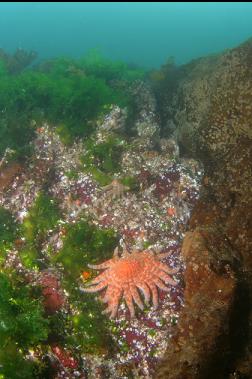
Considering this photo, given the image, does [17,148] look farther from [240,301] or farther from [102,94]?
[240,301]

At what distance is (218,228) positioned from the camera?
19.1 ft

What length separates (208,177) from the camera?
22.2ft

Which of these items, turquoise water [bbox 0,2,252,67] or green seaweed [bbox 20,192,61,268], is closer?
green seaweed [bbox 20,192,61,268]

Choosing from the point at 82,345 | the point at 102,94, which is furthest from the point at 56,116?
the point at 82,345

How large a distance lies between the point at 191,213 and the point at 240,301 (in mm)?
1920

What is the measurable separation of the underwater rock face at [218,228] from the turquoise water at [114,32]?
102 ft

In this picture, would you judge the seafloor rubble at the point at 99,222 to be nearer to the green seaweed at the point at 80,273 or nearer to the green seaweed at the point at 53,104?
the green seaweed at the point at 80,273

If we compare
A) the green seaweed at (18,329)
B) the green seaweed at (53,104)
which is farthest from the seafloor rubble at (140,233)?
the green seaweed at (53,104)

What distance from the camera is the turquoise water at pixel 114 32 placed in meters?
44.9

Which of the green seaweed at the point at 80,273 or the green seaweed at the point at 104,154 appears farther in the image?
the green seaweed at the point at 104,154

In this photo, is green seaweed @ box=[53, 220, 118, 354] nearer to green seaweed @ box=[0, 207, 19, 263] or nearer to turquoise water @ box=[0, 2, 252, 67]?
green seaweed @ box=[0, 207, 19, 263]

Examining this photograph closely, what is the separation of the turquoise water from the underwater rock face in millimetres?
31071

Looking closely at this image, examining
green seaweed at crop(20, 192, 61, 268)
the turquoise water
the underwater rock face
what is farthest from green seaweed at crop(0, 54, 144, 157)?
the turquoise water

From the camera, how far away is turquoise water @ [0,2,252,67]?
44906mm
